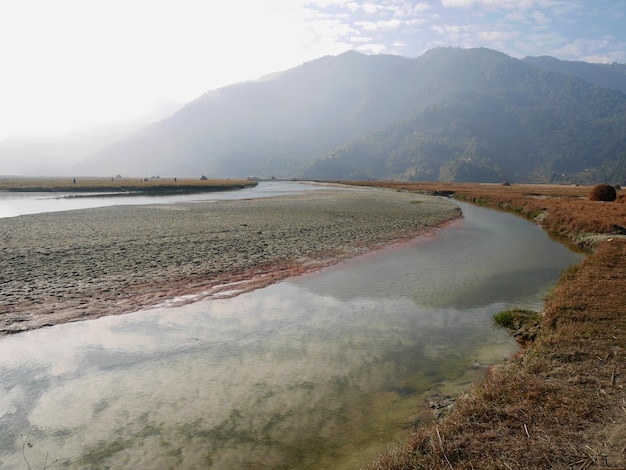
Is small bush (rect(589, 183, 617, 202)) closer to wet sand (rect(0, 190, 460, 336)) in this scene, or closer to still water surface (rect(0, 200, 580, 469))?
wet sand (rect(0, 190, 460, 336))

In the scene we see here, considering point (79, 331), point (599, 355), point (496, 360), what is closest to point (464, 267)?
point (496, 360)

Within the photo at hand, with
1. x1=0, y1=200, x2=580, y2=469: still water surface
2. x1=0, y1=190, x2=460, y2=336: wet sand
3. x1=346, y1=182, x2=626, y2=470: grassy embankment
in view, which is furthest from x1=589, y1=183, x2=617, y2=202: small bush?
x1=346, y1=182, x2=626, y2=470: grassy embankment

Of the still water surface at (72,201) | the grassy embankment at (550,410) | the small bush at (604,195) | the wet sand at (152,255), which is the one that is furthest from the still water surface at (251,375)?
the small bush at (604,195)

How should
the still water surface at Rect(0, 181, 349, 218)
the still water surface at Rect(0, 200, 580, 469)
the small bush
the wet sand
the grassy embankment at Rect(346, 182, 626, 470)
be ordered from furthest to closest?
the small bush < the still water surface at Rect(0, 181, 349, 218) < the wet sand < the still water surface at Rect(0, 200, 580, 469) < the grassy embankment at Rect(346, 182, 626, 470)

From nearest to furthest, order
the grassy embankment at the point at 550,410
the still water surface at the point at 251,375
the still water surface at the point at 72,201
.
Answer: the grassy embankment at the point at 550,410, the still water surface at the point at 251,375, the still water surface at the point at 72,201

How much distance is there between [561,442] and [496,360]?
548cm

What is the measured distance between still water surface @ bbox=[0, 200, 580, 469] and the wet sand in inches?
68.7

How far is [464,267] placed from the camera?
2302 cm

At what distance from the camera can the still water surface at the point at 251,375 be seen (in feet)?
25.6

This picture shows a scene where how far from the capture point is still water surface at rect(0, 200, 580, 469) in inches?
308

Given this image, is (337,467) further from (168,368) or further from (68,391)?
(68,391)

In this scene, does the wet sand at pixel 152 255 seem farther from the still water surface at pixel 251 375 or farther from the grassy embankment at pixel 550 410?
the grassy embankment at pixel 550 410

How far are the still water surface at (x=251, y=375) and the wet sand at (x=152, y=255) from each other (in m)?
1.75

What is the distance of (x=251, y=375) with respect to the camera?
1063 cm
